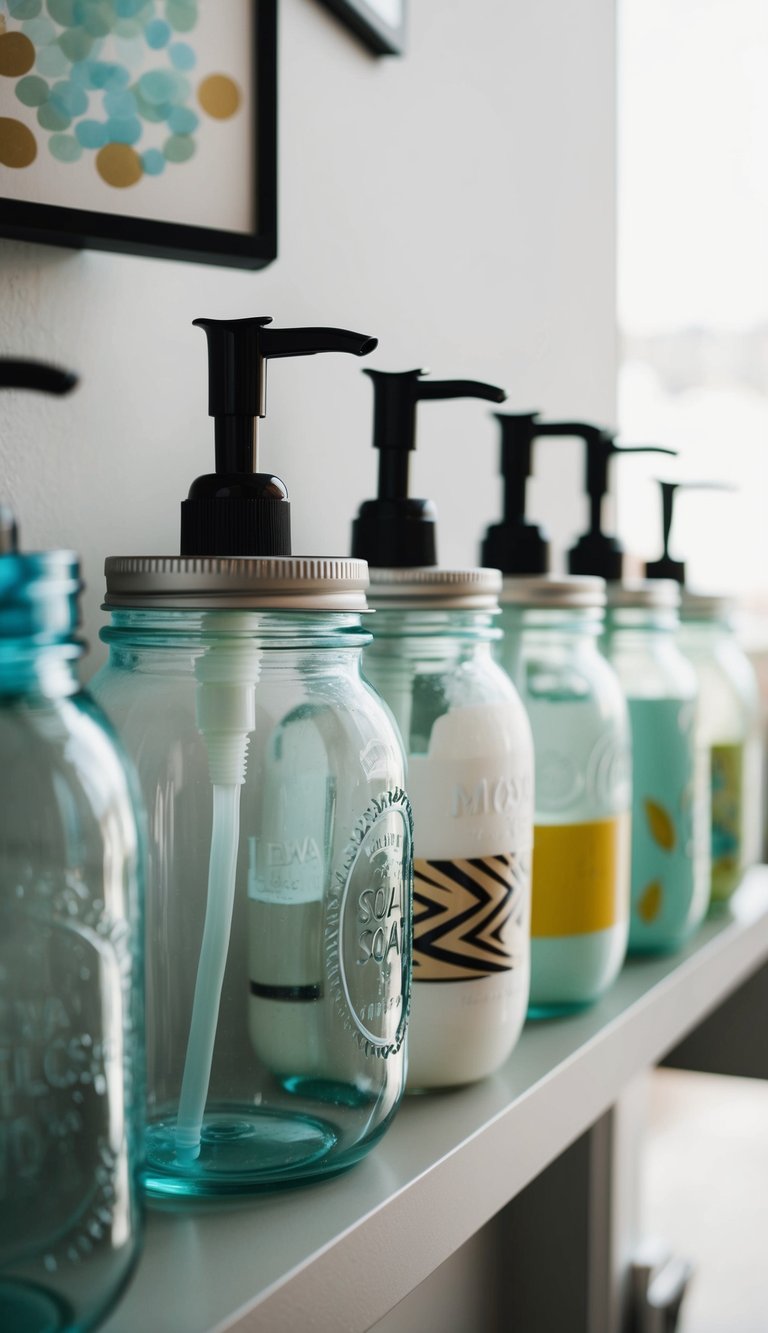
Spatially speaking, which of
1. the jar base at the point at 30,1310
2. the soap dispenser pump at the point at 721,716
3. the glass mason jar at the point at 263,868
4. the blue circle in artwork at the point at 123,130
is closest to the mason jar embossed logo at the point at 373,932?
the glass mason jar at the point at 263,868

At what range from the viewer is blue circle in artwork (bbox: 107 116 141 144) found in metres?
0.40

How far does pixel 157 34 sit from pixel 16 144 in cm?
7

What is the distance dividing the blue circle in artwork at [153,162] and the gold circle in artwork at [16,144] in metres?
0.04

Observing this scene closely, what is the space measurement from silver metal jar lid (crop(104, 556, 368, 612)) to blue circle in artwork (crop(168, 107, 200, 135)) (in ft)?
0.54

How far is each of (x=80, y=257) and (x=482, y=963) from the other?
26cm

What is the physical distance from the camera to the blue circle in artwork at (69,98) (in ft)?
1.28

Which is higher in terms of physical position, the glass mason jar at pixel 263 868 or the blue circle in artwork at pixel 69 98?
the blue circle in artwork at pixel 69 98

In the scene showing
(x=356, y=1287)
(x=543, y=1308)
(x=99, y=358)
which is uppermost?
(x=99, y=358)

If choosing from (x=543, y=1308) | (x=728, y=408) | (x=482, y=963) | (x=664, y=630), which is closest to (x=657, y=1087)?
(x=728, y=408)

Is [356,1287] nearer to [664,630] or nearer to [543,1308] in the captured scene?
[664,630]

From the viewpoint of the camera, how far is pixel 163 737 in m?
0.35

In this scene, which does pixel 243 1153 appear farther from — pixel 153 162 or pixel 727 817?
pixel 727 817

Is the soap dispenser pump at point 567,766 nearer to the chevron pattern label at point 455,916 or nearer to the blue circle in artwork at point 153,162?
the chevron pattern label at point 455,916

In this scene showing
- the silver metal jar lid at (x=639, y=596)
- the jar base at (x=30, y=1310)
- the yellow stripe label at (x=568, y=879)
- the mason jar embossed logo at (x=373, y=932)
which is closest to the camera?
the jar base at (x=30, y=1310)
